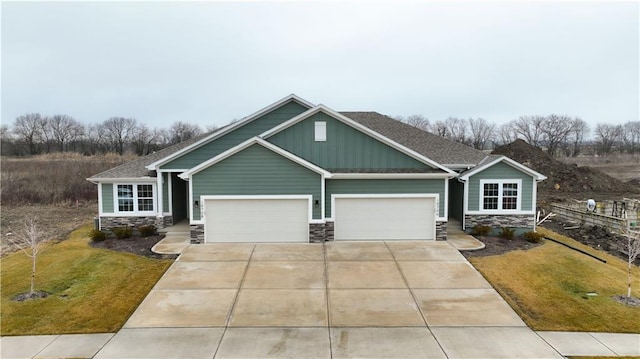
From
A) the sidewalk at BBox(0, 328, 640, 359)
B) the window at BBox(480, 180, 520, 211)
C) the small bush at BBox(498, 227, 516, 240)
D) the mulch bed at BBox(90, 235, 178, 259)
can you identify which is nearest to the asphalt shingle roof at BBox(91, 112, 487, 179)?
the window at BBox(480, 180, 520, 211)

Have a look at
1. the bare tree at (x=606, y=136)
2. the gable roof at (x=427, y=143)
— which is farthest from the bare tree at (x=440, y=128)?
the gable roof at (x=427, y=143)

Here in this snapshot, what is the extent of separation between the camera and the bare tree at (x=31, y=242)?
11439 mm

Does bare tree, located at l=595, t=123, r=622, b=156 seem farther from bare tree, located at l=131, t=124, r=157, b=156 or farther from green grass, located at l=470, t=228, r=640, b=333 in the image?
bare tree, located at l=131, t=124, r=157, b=156

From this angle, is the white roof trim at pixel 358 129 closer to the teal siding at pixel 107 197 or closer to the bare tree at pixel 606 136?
the teal siding at pixel 107 197

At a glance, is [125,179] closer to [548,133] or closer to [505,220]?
[505,220]

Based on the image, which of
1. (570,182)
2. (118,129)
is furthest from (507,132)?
(118,129)

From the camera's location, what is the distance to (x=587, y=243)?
18.8 metres

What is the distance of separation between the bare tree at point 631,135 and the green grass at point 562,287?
286 feet

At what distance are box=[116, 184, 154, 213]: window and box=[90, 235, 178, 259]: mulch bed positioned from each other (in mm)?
1694

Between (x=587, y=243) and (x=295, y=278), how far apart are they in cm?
1487

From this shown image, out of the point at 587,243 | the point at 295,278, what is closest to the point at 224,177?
the point at 295,278

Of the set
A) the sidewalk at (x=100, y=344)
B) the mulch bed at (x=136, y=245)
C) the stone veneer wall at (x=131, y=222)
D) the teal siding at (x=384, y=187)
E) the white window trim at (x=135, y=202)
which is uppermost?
the teal siding at (x=384, y=187)

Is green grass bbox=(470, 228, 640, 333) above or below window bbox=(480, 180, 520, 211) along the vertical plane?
below

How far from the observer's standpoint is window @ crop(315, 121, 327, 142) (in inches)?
644
